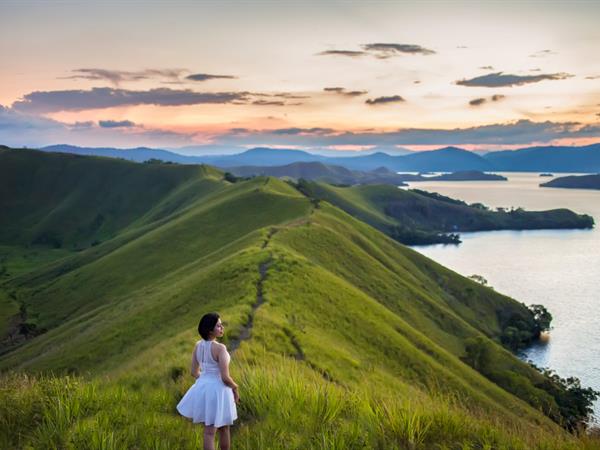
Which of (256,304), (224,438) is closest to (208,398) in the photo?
(224,438)

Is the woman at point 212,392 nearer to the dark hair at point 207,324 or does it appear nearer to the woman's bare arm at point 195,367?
the dark hair at point 207,324

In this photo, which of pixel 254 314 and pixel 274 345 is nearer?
pixel 274 345

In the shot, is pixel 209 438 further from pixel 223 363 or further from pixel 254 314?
pixel 254 314

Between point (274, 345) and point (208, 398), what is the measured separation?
661 inches

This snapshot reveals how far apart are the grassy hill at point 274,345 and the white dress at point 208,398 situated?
2.58 ft

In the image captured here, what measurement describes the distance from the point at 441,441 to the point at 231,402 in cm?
511

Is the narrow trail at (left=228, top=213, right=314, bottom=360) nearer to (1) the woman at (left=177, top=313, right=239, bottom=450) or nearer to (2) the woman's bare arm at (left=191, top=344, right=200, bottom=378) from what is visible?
(2) the woman's bare arm at (left=191, top=344, right=200, bottom=378)

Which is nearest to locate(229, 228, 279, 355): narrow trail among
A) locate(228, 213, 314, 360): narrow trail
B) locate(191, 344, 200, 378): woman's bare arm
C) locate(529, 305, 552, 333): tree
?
locate(228, 213, 314, 360): narrow trail

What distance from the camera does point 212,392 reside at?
10.8 meters

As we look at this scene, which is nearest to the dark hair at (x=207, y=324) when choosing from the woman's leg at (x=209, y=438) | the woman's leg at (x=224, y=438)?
the woman's leg at (x=209, y=438)

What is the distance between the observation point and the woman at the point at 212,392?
1045cm

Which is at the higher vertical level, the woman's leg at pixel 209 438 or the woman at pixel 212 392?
the woman at pixel 212 392

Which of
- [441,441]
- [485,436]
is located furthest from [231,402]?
[485,436]

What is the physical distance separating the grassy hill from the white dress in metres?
0.79
